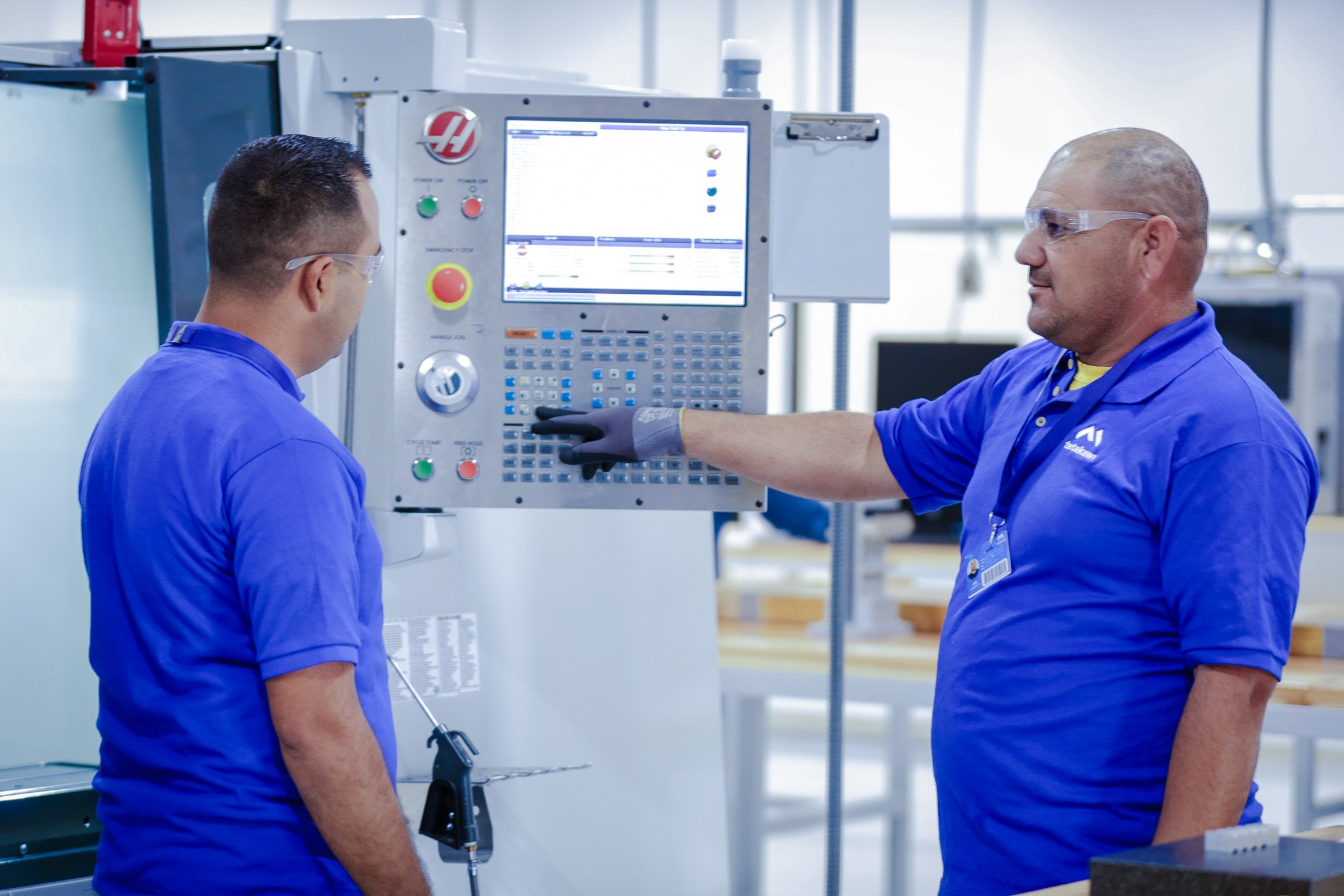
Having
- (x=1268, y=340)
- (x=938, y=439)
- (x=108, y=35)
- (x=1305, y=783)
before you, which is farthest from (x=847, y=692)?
(x=108, y=35)

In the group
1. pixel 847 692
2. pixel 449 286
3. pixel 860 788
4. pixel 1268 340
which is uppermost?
pixel 449 286

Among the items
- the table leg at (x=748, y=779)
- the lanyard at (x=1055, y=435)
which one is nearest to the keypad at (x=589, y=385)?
the lanyard at (x=1055, y=435)

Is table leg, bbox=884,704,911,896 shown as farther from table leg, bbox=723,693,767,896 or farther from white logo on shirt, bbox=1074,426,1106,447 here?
white logo on shirt, bbox=1074,426,1106,447

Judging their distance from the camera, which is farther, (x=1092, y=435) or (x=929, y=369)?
(x=929, y=369)

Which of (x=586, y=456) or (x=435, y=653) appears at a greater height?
(x=586, y=456)

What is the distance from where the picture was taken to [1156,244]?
56.2 inches

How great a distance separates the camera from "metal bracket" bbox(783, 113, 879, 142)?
1.61m

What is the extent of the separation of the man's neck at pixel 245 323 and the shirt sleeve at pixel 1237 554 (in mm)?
925

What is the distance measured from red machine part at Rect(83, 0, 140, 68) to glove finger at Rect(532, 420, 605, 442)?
76cm

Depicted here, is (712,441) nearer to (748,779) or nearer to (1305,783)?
(748,779)

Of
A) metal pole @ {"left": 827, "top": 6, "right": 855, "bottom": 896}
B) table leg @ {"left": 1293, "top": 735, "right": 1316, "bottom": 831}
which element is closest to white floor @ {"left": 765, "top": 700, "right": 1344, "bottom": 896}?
table leg @ {"left": 1293, "top": 735, "right": 1316, "bottom": 831}

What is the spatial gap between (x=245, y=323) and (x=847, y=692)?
2023 millimetres

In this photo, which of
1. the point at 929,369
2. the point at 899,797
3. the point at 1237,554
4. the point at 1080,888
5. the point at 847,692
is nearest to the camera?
the point at 1080,888

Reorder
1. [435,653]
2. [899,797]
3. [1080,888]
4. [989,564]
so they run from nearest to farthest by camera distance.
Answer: [1080,888] < [989,564] < [435,653] < [899,797]
